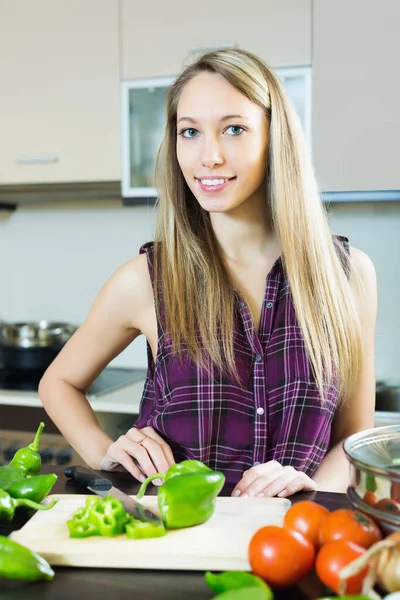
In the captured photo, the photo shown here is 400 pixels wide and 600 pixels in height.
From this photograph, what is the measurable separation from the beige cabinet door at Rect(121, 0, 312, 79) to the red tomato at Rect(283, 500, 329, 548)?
1809 millimetres

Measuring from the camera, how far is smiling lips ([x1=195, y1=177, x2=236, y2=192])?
4.14 feet

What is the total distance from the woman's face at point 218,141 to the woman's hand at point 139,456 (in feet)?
1.45

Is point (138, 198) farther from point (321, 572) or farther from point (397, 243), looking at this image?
point (321, 572)

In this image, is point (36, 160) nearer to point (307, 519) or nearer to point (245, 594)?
point (307, 519)

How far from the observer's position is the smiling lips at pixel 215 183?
1.26m

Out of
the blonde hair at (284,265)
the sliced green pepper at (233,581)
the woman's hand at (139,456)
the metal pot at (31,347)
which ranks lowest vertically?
the metal pot at (31,347)

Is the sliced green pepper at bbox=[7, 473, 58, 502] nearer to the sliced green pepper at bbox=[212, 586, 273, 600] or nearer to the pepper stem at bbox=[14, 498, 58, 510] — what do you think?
the pepper stem at bbox=[14, 498, 58, 510]

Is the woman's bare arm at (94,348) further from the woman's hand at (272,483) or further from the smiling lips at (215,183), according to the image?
the woman's hand at (272,483)

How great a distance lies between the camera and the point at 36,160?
2545 millimetres

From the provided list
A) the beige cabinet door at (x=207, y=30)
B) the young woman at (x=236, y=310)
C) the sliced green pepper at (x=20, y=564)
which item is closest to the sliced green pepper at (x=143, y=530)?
the sliced green pepper at (x=20, y=564)

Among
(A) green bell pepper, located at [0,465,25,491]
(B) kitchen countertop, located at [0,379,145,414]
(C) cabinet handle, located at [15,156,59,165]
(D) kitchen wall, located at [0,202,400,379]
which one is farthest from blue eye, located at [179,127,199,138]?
(D) kitchen wall, located at [0,202,400,379]

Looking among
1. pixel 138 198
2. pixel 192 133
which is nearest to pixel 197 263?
pixel 192 133

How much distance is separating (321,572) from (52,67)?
2.26 meters

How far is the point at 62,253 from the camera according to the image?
117 inches
